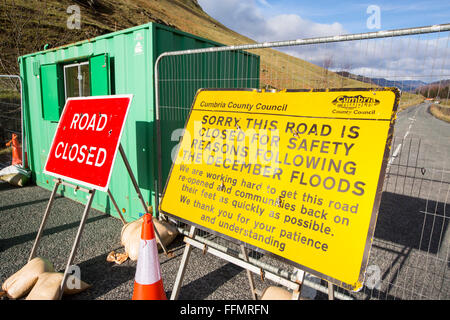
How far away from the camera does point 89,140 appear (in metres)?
2.78

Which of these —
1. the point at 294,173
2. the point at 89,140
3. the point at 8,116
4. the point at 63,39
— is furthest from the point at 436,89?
the point at 63,39

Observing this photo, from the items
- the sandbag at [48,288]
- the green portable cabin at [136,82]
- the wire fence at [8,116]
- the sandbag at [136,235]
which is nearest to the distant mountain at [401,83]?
the green portable cabin at [136,82]

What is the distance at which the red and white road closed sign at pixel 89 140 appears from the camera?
8.42 feet

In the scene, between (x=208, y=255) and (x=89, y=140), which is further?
(x=208, y=255)

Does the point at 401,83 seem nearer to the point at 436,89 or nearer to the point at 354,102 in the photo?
the point at 436,89

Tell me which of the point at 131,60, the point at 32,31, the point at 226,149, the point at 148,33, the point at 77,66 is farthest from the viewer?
the point at 32,31

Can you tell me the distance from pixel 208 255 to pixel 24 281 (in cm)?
189

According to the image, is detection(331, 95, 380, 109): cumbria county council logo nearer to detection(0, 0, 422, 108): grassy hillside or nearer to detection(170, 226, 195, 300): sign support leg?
detection(0, 0, 422, 108): grassy hillside

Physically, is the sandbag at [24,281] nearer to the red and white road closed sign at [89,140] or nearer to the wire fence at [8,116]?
the red and white road closed sign at [89,140]

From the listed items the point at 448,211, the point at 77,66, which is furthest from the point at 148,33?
the point at 448,211

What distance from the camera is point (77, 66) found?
463cm
